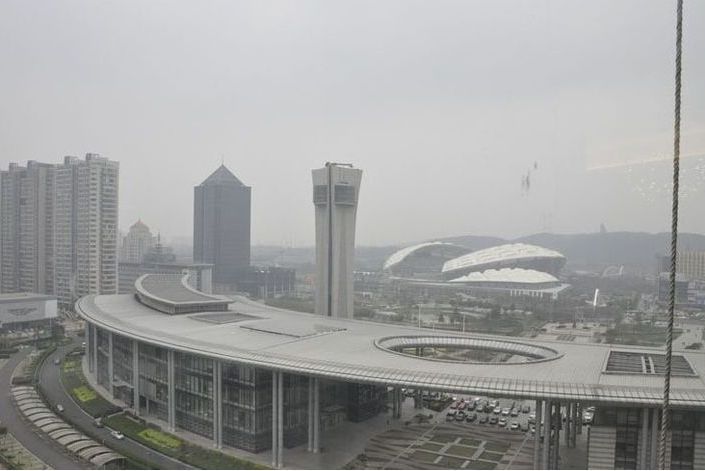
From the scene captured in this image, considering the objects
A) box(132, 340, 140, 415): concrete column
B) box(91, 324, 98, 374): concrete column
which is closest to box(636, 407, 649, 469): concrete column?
box(132, 340, 140, 415): concrete column

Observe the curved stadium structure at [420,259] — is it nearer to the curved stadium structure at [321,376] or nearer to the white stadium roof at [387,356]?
the white stadium roof at [387,356]

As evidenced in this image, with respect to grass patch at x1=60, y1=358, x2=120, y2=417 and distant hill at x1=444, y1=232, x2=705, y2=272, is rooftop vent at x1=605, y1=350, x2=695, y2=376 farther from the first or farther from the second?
grass patch at x1=60, y1=358, x2=120, y2=417

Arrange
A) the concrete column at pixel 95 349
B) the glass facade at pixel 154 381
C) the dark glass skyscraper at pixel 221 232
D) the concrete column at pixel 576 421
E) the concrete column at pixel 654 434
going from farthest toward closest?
the dark glass skyscraper at pixel 221 232
the concrete column at pixel 95 349
the glass facade at pixel 154 381
the concrete column at pixel 576 421
the concrete column at pixel 654 434

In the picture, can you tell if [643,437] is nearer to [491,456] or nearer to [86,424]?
[491,456]

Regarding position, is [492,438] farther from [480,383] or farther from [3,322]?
[3,322]

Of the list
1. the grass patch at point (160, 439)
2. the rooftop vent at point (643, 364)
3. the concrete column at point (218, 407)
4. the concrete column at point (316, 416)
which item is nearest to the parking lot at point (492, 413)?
the rooftop vent at point (643, 364)
